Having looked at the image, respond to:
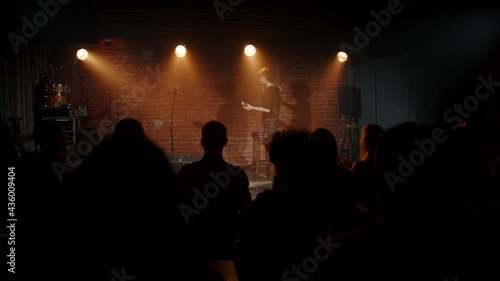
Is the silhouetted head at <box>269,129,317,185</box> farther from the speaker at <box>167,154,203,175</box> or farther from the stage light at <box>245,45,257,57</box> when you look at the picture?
the stage light at <box>245,45,257,57</box>

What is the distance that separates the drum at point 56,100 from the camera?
25.7 feet

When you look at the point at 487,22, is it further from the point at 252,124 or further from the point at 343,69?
the point at 252,124

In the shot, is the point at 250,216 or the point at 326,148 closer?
the point at 250,216

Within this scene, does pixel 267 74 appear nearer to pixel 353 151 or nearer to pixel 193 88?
pixel 193 88

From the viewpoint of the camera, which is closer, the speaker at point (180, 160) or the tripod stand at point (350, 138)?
the speaker at point (180, 160)

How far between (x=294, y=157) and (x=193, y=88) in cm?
744

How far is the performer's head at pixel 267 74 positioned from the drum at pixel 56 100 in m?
3.56

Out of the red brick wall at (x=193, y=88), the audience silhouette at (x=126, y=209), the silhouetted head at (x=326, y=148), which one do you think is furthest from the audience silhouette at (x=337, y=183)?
the red brick wall at (x=193, y=88)

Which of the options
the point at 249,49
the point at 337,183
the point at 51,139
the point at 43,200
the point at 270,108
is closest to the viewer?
the point at 43,200

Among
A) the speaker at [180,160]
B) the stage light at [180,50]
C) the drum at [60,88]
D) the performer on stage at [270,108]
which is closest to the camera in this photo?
the speaker at [180,160]

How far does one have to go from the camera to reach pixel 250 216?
175 centimetres

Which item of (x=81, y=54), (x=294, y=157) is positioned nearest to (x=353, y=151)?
(x=81, y=54)

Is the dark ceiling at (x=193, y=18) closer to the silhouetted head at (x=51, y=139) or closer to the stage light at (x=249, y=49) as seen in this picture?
the stage light at (x=249, y=49)

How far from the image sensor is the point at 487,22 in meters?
Result: 8.96
